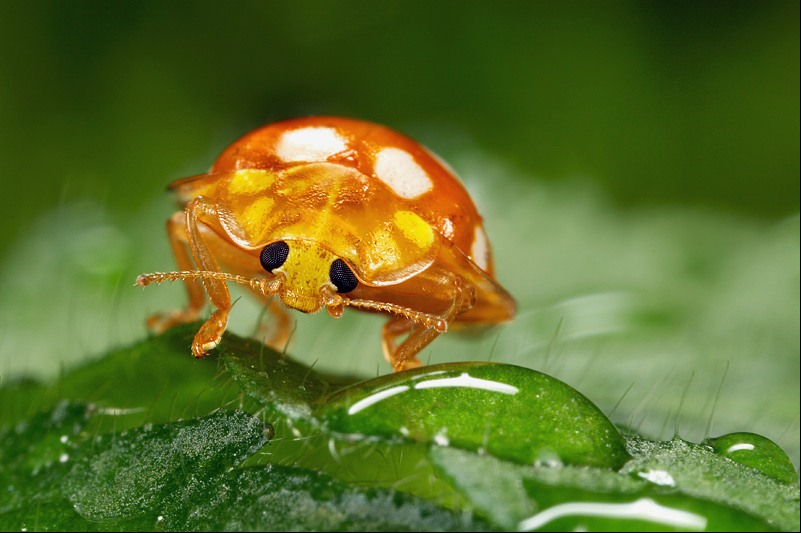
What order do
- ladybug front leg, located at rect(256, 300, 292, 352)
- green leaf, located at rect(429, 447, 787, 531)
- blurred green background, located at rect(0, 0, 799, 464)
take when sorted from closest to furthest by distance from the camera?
green leaf, located at rect(429, 447, 787, 531), ladybug front leg, located at rect(256, 300, 292, 352), blurred green background, located at rect(0, 0, 799, 464)

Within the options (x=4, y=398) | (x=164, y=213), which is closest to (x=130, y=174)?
(x=164, y=213)

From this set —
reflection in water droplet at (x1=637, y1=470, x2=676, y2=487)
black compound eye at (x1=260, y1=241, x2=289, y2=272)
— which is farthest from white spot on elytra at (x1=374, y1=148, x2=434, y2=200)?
reflection in water droplet at (x1=637, y1=470, x2=676, y2=487)

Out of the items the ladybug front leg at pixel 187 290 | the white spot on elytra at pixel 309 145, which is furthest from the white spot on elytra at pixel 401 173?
the ladybug front leg at pixel 187 290

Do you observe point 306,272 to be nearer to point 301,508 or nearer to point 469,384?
point 469,384

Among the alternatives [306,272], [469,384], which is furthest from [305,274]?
[469,384]

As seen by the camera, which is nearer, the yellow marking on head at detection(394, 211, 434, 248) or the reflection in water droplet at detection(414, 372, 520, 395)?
the reflection in water droplet at detection(414, 372, 520, 395)

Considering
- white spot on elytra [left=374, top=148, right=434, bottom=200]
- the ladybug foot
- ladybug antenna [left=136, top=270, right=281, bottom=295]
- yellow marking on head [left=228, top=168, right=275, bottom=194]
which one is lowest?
ladybug antenna [left=136, top=270, right=281, bottom=295]

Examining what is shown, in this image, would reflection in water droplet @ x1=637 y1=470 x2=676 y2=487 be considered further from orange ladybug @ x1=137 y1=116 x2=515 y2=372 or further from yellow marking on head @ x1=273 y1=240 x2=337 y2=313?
yellow marking on head @ x1=273 y1=240 x2=337 y2=313
